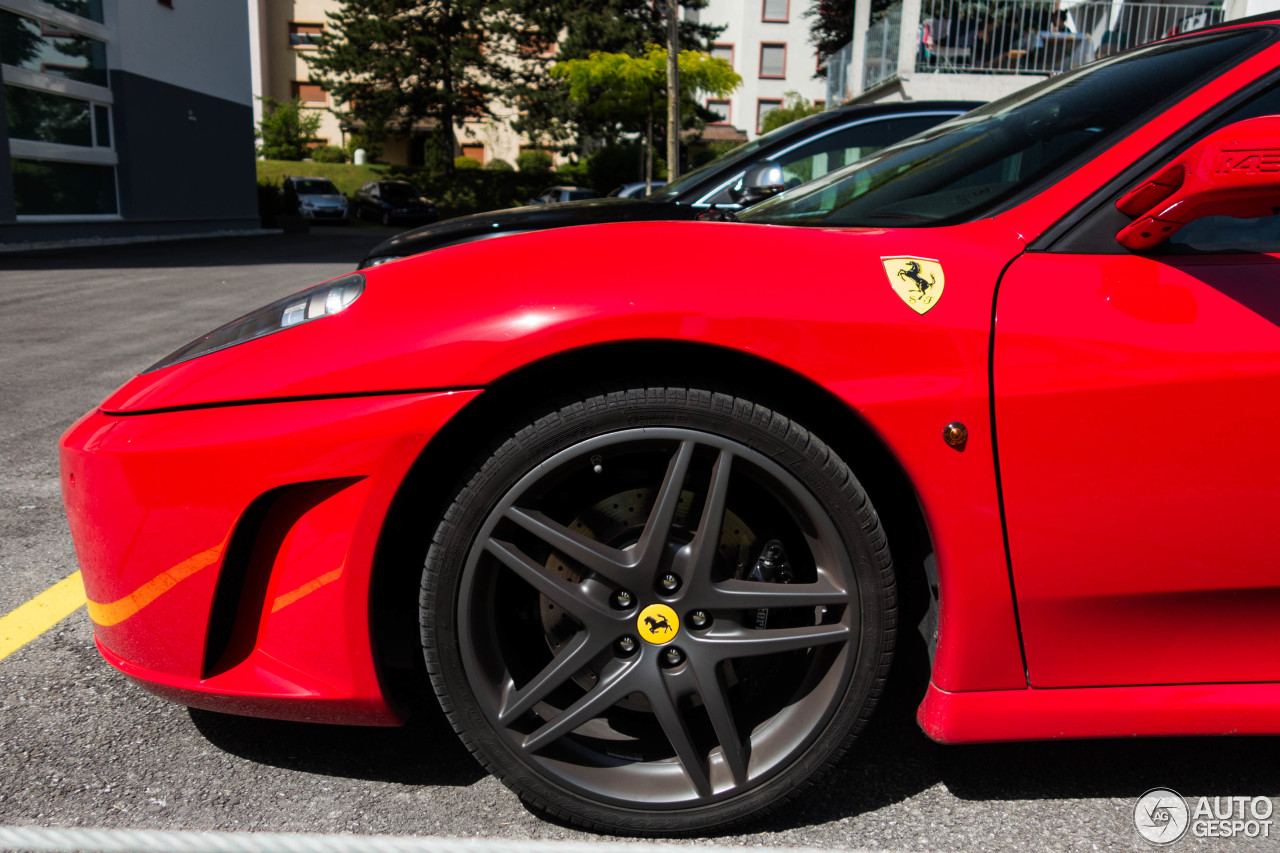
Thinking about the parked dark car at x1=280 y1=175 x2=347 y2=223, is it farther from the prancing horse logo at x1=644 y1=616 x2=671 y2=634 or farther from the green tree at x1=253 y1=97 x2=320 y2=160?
the prancing horse logo at x1=644 y1=616 x2=671 y2=634

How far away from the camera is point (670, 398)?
4.83ft

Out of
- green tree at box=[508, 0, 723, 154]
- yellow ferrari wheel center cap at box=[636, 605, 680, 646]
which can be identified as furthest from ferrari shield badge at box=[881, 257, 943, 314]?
green tree at box=[508, 0, 723, 154]

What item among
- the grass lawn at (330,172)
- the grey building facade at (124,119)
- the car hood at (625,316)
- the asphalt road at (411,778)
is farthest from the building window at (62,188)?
the grass lawn at (330,172)

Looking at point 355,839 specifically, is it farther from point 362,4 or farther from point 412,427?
point 362,4

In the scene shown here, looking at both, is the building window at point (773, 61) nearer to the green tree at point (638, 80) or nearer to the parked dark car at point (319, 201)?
the green tree at point (638, 80)

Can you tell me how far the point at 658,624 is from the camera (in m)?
1.52

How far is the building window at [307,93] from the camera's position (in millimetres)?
46844

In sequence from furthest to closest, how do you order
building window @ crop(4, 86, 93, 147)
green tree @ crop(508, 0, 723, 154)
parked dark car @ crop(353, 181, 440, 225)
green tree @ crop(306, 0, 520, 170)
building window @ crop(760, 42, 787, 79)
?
1. building window @ crop(760, 42, 787, 79)
2. green tree @ crop(306, 0, 520, 170)
3. green tree @ crop(508, 0, 723, 154)
4. parked dark car @ crop(353, 181, 440, 225)
5. building window @ crop(4, 86, 93, 147)

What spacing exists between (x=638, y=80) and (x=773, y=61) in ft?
65.7

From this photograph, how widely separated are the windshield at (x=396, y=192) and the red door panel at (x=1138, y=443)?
32670 millimetres

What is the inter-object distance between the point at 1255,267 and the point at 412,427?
4.36 feet

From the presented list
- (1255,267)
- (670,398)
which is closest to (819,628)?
(670,398)

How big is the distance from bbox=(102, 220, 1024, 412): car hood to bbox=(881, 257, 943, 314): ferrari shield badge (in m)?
0.01

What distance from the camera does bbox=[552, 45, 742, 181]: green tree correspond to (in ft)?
92.9
